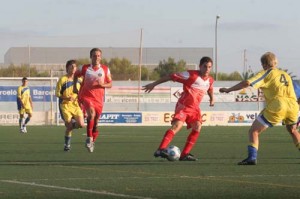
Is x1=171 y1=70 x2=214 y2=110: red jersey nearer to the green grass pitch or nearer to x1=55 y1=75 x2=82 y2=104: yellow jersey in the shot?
the green grass pitch

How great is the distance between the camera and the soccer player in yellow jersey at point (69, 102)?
19.2 m

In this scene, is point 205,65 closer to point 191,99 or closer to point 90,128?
point 191,99

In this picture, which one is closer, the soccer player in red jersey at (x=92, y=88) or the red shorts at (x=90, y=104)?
the soccer player in red jersey at (x=92, y=88)

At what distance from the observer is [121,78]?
68812mm

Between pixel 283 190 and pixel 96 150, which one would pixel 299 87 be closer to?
pixel 96 150

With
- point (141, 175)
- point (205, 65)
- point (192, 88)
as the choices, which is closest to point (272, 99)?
point (205, 65)

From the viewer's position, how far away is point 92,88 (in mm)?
18016

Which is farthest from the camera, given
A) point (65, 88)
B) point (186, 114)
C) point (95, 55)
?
point (65, 88)

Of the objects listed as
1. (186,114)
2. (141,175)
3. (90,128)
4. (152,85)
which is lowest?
(141,175)

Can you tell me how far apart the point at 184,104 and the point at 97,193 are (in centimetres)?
598

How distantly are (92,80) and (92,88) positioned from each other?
17 centimetres

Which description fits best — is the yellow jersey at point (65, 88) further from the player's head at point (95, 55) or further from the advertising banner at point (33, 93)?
the advertising banner at point (33, 93)

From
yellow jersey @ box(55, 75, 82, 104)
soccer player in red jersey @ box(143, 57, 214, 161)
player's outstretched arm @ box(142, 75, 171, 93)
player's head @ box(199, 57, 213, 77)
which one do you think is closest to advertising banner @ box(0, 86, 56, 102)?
yellow jersey @ box(55, 75, 82, 104)

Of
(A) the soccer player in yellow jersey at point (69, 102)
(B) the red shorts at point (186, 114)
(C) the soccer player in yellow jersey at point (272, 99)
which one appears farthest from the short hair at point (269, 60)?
(A) the soccer player in yellow jersey at point (69, 102)
